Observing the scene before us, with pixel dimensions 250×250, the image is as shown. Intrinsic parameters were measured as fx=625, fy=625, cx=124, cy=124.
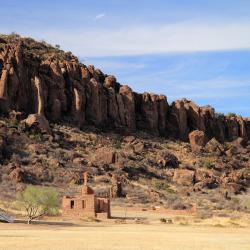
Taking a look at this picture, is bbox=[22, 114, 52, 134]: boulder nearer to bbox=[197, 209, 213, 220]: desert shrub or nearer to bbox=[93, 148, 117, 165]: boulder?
bbox=[93, 148, 117, 165]: boulder

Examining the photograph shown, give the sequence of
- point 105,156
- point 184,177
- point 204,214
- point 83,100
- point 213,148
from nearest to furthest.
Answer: point 204,214
point 184,177
point 105,156
point 83,100
point 213,148

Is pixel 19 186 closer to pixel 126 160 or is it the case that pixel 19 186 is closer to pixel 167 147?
pixel 126 160

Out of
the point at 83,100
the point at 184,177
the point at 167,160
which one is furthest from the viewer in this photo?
the point at 83,100

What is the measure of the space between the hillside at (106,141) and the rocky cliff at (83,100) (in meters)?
0.17

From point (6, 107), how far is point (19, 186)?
2321cm

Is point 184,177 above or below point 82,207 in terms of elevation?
above

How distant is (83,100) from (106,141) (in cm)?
879

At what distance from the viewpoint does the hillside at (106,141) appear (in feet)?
253

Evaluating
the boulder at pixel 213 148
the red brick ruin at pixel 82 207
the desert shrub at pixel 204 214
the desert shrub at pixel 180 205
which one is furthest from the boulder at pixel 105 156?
the red brick ruin at pixel 82 207

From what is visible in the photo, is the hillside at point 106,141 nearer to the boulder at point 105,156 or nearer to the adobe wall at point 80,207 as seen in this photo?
the boulder at point 105,156

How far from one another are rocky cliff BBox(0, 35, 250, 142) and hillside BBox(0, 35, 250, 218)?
0.17 m

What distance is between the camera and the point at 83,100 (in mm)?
98375

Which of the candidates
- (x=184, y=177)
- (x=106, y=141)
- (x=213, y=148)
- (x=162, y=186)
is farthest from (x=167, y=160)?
(x=213, y=148)

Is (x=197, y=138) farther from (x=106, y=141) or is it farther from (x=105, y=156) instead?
(x=105, y=156)
